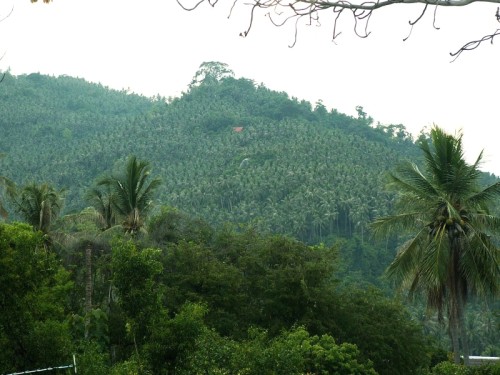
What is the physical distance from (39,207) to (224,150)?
108298 mm

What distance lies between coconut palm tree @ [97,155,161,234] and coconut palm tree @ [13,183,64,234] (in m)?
1.86

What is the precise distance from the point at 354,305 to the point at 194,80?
156569 millimetres

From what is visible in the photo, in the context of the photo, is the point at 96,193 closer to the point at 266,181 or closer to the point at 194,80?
the point at 266,181

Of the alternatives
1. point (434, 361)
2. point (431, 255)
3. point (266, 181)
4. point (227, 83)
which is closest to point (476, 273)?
point (431, 255)

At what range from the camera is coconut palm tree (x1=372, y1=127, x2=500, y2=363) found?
20375mm

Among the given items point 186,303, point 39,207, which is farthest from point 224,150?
point 186,303

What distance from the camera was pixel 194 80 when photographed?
18088cm

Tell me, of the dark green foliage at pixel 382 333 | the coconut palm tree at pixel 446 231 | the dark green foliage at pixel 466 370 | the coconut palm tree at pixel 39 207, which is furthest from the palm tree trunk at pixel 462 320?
the coconut palm tree at pixel 39 207

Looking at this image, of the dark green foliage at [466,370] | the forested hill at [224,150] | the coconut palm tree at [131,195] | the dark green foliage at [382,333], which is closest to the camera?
the dark green foliage at [466,370]

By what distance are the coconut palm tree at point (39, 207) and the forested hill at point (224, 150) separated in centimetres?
4287

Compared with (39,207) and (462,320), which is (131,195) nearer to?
(39,207)

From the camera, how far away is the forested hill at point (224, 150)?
10362cm

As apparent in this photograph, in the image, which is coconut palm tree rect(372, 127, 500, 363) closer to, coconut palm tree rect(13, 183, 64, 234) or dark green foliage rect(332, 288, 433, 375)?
dark green foliage rect(332, 288, 433, 375)

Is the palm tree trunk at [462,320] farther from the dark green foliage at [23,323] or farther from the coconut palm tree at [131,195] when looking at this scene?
the coconut palm tree at [131,195]
